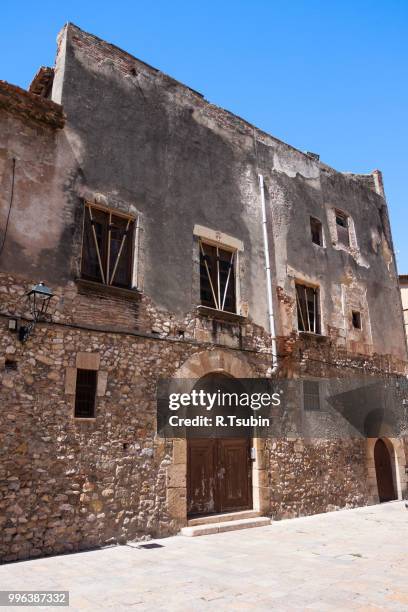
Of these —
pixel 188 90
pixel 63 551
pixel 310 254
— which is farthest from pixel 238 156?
pixel 63 551

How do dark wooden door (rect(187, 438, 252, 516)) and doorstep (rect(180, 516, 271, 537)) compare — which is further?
dark wooden door (rect(187, 438, 252, 516))

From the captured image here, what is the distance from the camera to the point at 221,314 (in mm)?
9695

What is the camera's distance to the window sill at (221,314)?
9383 mm

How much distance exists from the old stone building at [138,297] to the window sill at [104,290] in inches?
1.0

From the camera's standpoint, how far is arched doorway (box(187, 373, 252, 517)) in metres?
8.82

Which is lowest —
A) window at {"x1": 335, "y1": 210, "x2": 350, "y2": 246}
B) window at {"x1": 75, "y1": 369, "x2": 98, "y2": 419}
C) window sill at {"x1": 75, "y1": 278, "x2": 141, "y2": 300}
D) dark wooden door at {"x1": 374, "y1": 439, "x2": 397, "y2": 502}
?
dark wooden door at {"x1": 374, "y1": 439, "x2": 397, "y2": 502}

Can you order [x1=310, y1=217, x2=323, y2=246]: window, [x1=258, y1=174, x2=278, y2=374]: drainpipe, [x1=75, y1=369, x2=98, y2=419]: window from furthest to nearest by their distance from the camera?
[x1=310, y1=217, x2=323, y2=246]: window
[x1=258, y1=174, x2=278, y2=374]: drainpipe
[x1=75, y1=369, x2=98, y2=419]: window

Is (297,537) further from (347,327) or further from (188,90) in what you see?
(188,90)

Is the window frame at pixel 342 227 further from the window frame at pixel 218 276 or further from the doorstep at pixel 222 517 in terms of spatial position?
the doorstep at pixel 222 517

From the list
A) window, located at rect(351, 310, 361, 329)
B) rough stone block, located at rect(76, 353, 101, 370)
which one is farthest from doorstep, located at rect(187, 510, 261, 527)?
window, located at rect(351, 310, 361, 329)

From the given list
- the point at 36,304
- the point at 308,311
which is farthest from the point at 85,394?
the point at 308,311

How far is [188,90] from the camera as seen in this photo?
1055 cm

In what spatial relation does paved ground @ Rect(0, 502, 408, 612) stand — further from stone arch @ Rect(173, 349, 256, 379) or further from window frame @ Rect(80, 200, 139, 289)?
window frame @ Rect(80, 200, 139, 289)

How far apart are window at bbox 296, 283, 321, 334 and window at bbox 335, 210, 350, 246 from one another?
2.39 m
